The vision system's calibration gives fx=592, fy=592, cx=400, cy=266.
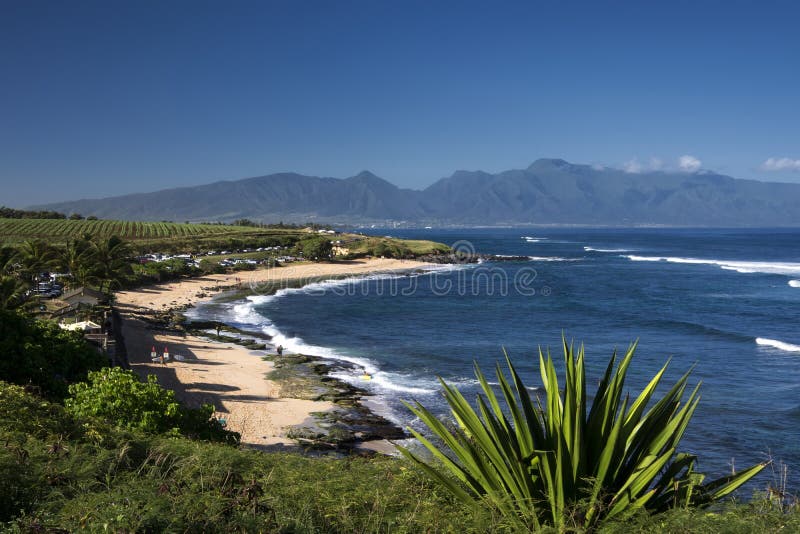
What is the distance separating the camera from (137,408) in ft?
36.3

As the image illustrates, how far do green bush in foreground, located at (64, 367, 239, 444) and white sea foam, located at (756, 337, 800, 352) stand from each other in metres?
30.9

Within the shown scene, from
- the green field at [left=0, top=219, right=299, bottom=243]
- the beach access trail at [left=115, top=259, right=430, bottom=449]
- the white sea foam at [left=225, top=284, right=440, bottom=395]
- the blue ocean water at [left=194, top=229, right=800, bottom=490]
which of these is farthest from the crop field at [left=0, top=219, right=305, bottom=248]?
the white sea foam at [left=225, top=284, right=440, bottom=395]

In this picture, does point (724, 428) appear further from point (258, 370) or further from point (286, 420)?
point (258, 370)

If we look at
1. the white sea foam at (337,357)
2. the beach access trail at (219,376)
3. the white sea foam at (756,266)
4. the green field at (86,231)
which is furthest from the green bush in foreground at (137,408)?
the white sea foam at (756,266)

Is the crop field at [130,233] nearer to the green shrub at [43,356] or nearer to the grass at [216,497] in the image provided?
the green shrub at [43,356]

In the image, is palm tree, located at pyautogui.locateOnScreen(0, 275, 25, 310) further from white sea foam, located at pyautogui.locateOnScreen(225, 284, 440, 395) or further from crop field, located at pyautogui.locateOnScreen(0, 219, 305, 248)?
crop field, located at pyautogui.locateOnScreen(0, 219, 305, 248)

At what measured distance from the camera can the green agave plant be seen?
4.51 metres

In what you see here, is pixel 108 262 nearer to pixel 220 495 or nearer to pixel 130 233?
pixel 220 495

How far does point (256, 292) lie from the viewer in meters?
59.0

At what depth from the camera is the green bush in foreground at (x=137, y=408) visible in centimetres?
1062

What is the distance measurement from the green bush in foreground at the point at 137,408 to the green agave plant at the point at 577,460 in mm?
6891

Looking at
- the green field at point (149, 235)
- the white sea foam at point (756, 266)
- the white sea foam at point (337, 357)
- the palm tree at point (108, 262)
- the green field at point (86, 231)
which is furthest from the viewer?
the green field at point (149, 235)

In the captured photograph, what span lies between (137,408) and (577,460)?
9.10 metres

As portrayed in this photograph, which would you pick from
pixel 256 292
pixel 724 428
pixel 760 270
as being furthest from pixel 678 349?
pixel 760 270
